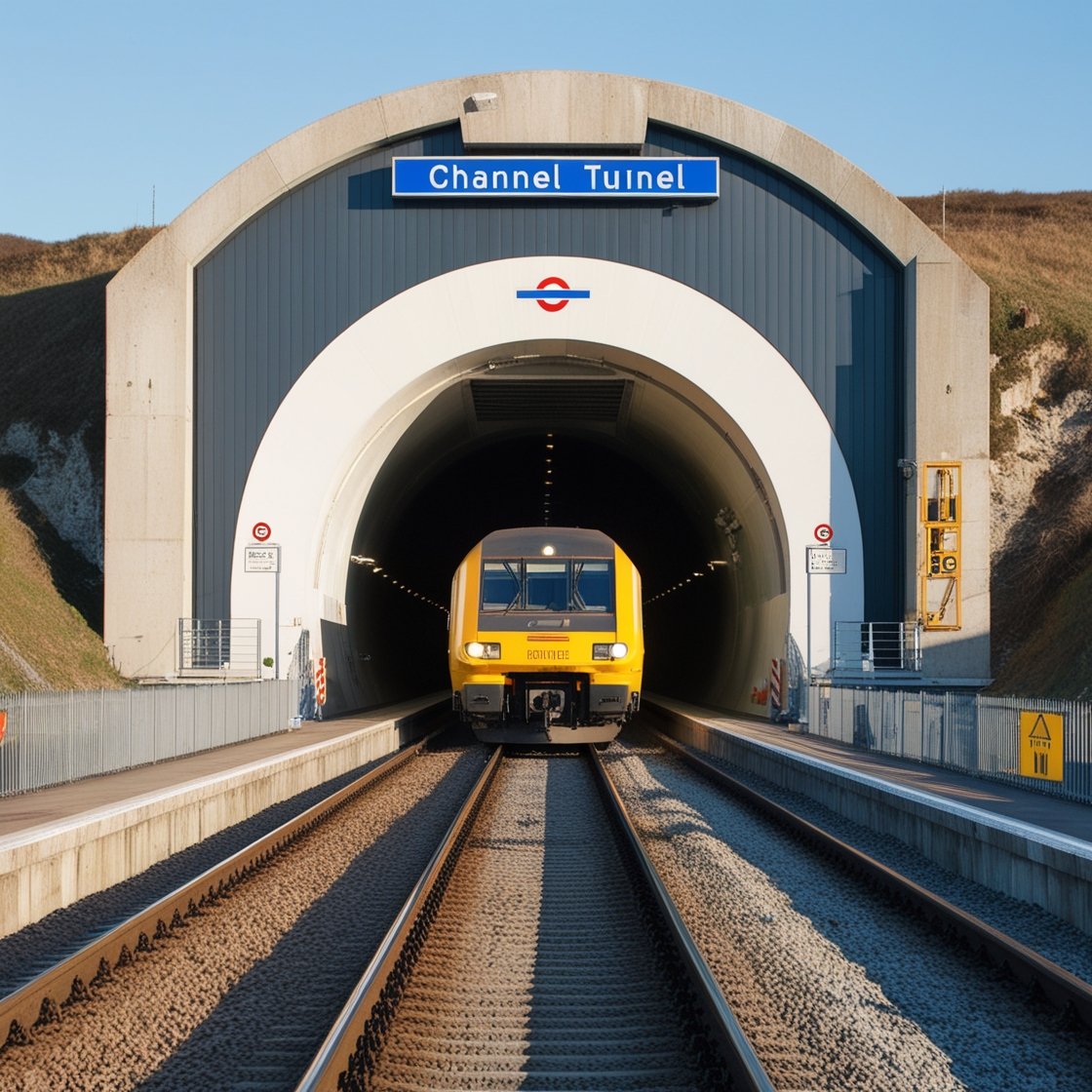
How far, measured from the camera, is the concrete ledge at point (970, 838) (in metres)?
9.45

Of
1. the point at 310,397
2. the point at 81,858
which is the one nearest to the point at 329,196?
the point at 310,397

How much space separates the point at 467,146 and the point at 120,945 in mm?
21311

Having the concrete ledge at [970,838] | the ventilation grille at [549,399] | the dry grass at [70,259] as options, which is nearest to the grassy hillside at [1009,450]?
the dry grass at [70,259]

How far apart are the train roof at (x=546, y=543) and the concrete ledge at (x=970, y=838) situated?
20.5ft

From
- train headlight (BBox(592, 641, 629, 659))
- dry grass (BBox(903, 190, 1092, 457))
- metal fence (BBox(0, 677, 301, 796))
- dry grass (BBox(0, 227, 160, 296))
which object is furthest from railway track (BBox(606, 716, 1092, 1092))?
dry grass (BBox(0, 227, 160, 296))

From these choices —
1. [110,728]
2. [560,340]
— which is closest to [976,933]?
[110,728]

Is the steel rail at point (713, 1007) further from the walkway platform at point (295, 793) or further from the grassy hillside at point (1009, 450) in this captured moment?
the grassy hillside at point (1009, 450)

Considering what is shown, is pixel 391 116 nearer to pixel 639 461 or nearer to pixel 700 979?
pixel 639 461

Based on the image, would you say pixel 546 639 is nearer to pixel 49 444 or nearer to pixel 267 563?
pixel 267 563

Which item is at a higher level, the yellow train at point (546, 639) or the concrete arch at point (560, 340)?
the concrete arch at point (560, 340)

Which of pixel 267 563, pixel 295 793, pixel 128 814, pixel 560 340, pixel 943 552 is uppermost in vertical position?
pixel 560 340

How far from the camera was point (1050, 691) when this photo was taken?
25203 mm

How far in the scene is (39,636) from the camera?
25906 mm

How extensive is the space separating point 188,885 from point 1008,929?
17.5 ft
